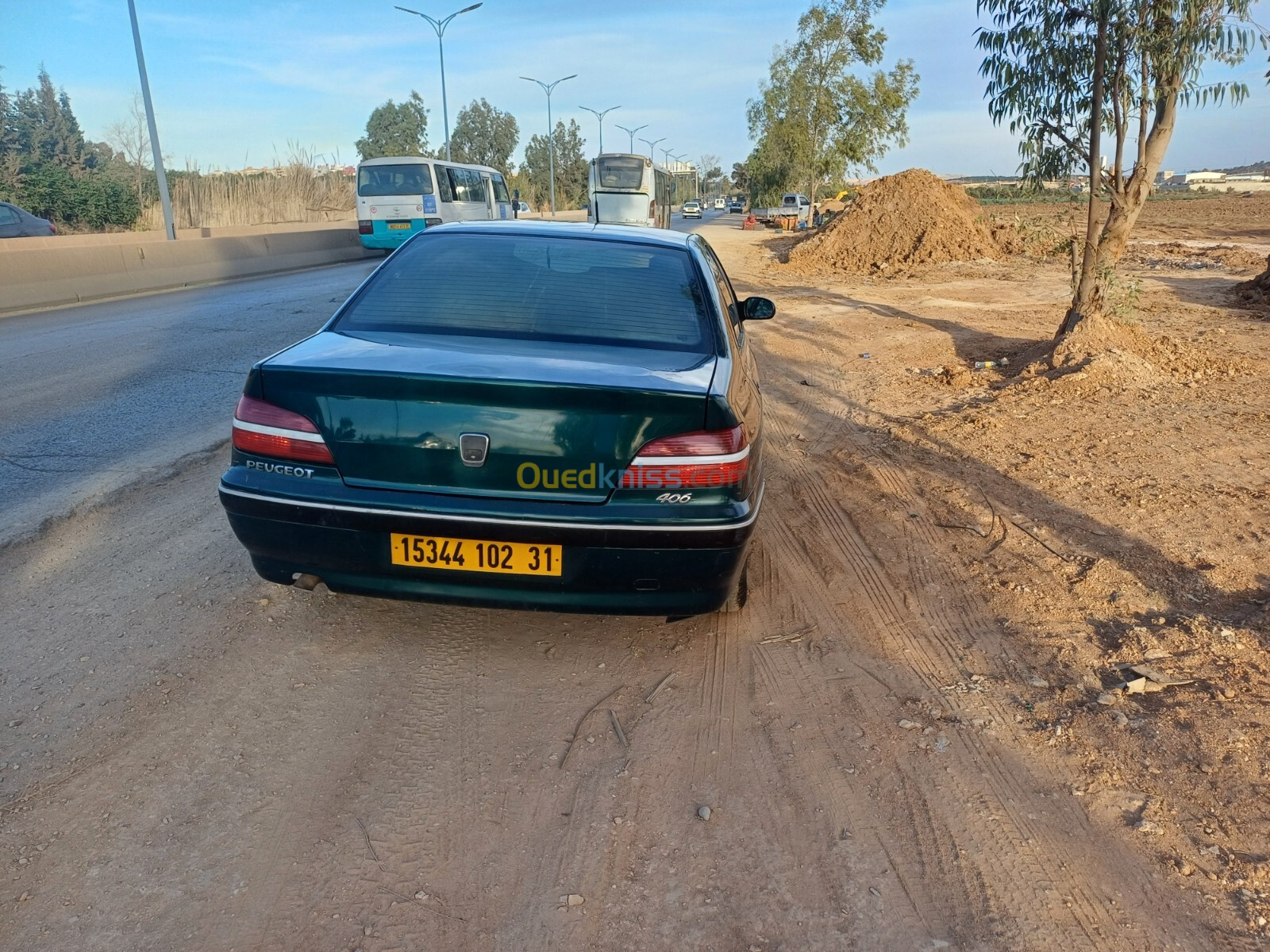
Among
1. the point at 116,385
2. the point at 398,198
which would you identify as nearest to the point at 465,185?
the point at 398,198

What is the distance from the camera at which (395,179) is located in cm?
2630

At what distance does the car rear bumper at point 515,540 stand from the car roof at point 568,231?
169 centimetres

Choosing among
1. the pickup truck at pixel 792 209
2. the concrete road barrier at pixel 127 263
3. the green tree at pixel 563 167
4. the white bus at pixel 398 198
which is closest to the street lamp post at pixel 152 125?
the concrete road barrier at pixel 127 263

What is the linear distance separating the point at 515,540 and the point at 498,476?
8.6 inches

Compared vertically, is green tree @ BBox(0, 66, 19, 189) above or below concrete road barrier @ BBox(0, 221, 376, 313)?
above

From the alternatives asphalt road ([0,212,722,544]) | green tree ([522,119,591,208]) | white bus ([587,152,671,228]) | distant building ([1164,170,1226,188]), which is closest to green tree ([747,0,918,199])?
white bus ([587,152,671,228])

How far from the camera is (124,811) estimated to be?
2617 millimetres

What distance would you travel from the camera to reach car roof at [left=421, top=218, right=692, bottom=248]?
14.5ft

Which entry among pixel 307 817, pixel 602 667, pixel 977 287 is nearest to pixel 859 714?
pixel 602 667

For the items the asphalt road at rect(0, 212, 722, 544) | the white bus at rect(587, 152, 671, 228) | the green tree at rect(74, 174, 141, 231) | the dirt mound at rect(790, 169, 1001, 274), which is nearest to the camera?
the asphalt road at rect(0, 212, 722, 544)

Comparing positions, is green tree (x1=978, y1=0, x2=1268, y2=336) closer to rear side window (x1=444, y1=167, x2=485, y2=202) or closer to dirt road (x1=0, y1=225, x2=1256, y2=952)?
dirt road (x1=0, y1=225, x2=1256, y2=952)

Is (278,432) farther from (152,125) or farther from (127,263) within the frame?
(152,125)

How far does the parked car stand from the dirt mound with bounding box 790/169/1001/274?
17.3m

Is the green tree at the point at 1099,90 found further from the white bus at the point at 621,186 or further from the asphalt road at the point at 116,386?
the white bus at the point at 621,186
